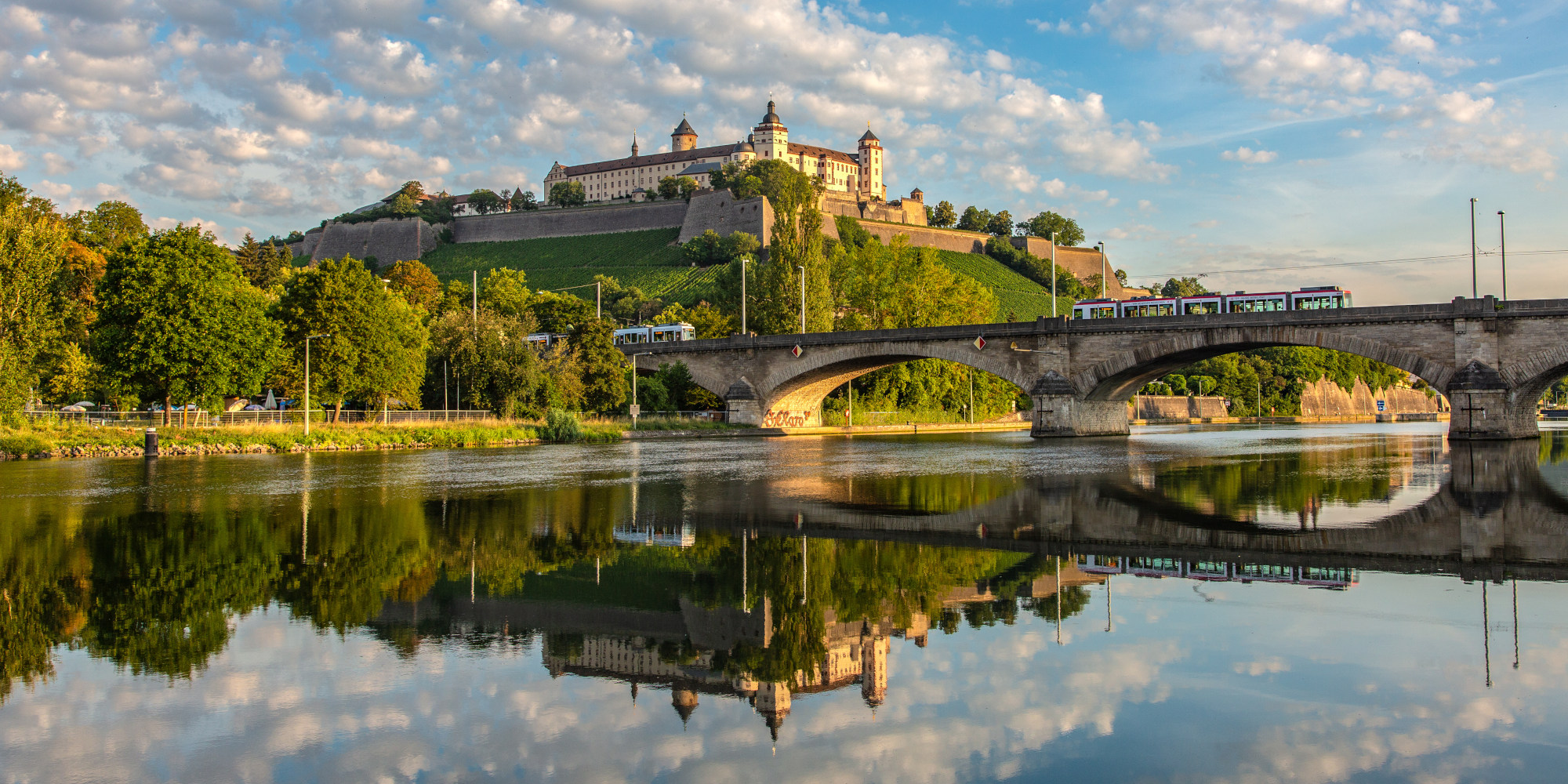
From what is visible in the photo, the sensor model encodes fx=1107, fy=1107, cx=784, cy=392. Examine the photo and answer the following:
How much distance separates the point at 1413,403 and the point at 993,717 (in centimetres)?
15779

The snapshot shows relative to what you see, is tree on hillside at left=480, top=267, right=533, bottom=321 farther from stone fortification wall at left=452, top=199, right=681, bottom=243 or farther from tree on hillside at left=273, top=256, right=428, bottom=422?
stone fortification wall at left=452, top=199, right=681, bottom=243

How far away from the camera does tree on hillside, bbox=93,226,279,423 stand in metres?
43.3

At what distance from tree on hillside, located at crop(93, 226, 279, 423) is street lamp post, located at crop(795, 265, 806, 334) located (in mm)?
32448

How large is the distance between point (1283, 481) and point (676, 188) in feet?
476

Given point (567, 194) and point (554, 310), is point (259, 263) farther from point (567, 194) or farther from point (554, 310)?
point (567, 194)

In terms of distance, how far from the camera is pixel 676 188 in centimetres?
16362

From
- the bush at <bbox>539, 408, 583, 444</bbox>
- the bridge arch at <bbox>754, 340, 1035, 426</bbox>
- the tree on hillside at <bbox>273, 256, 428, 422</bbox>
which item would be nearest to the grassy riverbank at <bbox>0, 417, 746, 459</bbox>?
the bush at <bbox>539, 408, 583, 444</bbox>

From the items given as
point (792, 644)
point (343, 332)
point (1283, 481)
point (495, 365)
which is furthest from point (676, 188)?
point (792, 644)

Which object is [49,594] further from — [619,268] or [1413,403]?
[1413,403]

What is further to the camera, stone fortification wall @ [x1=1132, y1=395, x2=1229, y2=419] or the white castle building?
the white castle building

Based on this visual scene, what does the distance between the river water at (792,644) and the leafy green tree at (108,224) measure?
60.6m

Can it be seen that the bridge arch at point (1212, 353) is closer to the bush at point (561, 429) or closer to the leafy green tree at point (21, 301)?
the bush at point (561, 429)

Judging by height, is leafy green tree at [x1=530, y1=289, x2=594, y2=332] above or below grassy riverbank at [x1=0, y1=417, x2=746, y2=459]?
above

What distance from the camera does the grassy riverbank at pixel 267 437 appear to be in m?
39.2
